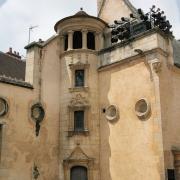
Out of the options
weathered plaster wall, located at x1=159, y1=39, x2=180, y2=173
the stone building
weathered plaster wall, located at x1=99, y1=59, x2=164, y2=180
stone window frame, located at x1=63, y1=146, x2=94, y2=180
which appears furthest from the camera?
stone window frame, located at x1=63, y1=146, x2=94, y2=180

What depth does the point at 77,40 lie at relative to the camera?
23812mm

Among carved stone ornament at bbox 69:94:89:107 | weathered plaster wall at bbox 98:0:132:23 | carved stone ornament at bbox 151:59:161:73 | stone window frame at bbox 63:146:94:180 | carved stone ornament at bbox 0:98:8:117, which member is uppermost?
weathered plaster wall at bbox 98:0:132:23

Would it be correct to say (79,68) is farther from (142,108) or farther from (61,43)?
(142,108)

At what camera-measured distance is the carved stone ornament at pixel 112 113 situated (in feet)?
68.4

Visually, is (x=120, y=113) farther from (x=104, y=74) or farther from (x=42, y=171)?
(x=42, y=171)

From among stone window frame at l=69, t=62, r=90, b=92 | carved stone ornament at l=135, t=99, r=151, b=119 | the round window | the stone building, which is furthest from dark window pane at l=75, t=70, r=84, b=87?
carved stone ornament at l=135, t=99, r=151, b=119

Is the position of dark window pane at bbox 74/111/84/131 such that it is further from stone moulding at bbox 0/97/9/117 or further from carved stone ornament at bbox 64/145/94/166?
stone moulding at bbox 0/97/9/117

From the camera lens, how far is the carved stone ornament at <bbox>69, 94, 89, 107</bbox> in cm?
2214

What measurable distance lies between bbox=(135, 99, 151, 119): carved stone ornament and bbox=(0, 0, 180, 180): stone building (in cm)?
6

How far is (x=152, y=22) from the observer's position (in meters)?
21.1

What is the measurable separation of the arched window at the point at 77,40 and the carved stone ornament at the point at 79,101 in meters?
3.70

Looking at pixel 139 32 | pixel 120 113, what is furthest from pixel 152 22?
pixel 120 113

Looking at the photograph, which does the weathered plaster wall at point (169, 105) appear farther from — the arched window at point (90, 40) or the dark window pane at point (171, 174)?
the arched window at point (90, 40)

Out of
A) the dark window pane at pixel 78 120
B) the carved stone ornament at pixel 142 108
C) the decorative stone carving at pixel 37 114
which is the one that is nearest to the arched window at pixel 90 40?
the dark window pane at pixel 78 120
